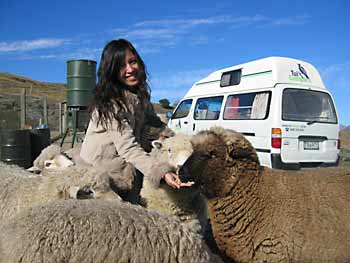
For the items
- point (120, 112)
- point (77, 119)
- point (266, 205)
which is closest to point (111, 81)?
point (120, 112)

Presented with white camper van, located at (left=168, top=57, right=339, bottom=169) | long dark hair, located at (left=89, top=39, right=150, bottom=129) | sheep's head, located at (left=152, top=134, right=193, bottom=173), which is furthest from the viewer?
white camper van, located at (left=168, top=57, right=339, bottom=169)

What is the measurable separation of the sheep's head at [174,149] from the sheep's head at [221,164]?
0.10m

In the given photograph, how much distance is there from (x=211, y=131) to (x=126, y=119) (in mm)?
888

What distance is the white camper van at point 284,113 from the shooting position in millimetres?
9375

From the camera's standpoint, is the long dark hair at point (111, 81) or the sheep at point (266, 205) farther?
the long dark hair at point (111, 81)

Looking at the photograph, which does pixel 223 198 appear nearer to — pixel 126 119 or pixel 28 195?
pixel 126 119

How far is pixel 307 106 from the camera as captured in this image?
9.95 m

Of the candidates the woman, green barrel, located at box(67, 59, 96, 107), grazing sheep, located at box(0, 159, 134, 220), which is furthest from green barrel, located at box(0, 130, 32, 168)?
green barrel, located at box(67, 59, 96, 107)

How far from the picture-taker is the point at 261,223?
3.62 meters

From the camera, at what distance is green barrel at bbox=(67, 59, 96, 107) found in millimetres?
14719

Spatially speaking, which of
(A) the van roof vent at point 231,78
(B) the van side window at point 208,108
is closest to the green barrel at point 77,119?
(B) the van side window at point 208,108

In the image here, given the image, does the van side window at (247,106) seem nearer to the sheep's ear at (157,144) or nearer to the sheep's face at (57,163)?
the sheep's ear at (157,144)

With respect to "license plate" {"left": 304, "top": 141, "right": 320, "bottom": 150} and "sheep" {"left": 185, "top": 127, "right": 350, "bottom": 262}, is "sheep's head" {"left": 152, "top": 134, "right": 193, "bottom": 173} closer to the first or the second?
"sheep" {"left": 185, "top": 127, "right": 350, "bottom": 262}

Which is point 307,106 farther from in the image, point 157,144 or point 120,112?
point 120,112
